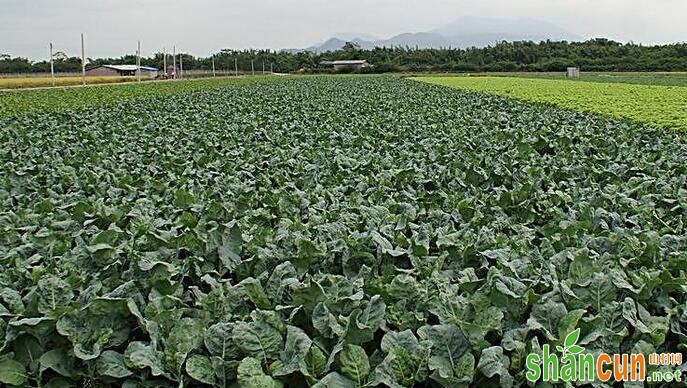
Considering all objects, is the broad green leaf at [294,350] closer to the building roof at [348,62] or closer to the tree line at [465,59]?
the tree line at [465,59]

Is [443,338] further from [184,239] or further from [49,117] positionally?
[49,117]

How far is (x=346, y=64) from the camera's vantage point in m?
90.1

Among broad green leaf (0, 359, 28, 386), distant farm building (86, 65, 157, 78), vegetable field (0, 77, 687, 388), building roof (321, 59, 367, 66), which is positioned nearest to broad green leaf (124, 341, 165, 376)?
vegetable field (0, 77, 687, 388)

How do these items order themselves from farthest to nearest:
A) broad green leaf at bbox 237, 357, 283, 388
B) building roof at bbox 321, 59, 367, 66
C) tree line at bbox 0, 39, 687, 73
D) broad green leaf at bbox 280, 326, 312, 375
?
building roof at bbox 321, 59, 367, 66
tree line at bbox 0, 39, 687, 73
broad green leaf at bbox 280, 326, 312, 375
broad green leaf at bbox 237, 357, 283, 388

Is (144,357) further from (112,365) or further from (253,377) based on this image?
(253,377)

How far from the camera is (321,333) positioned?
9.06 feet

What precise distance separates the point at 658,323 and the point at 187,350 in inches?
72.7

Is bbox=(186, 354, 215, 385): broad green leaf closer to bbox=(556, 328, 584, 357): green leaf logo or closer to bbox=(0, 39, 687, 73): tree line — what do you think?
bbox=(556, 328, 584, 357): green leaf logo

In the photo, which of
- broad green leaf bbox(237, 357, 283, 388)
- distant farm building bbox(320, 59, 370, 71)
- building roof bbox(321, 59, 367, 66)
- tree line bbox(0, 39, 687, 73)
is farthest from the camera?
building roof bbox(321, 59, 367, 66)

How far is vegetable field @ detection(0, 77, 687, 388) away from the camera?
8.59 ft

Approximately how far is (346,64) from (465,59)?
14973 millimetres

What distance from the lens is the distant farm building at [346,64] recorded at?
282 ft

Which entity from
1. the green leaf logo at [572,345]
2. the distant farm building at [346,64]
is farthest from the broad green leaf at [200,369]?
the distant farm building at [346,64]

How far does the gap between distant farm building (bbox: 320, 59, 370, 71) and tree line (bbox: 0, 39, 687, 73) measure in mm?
1493
